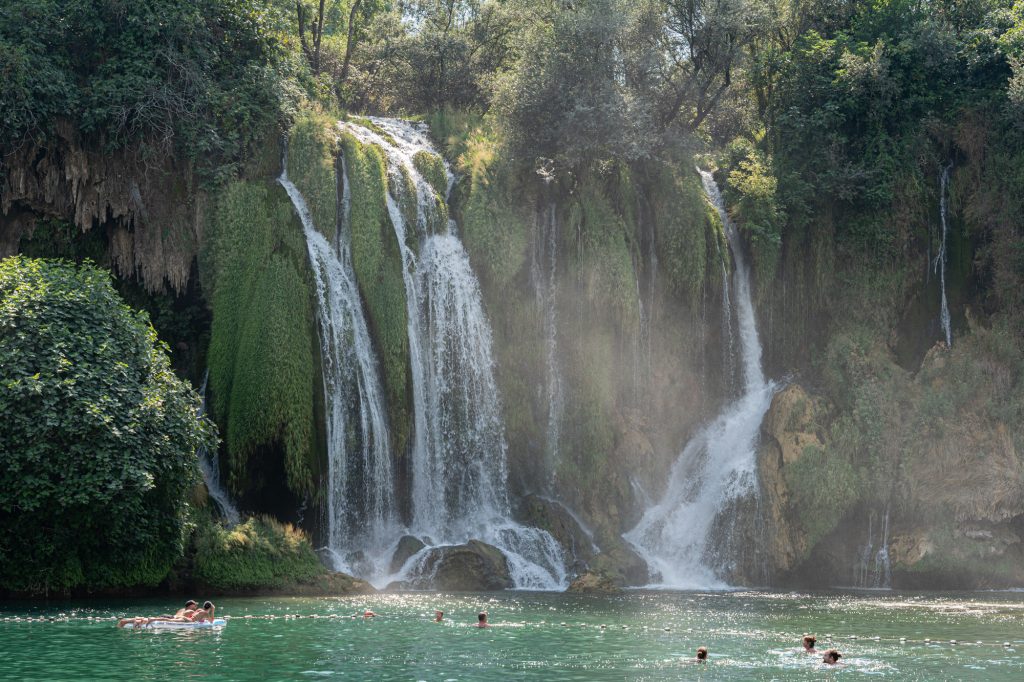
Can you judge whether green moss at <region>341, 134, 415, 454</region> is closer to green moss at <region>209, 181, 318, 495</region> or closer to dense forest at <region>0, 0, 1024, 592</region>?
dense forest at <region>0, 0, 1024, 592</region>

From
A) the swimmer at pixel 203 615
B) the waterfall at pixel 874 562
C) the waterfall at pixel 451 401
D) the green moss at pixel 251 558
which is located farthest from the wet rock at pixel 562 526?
the swimmer at pixel 203 615

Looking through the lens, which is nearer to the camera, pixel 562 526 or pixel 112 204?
pixel 112 204

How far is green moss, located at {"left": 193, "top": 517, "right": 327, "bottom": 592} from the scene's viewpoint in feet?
87.1

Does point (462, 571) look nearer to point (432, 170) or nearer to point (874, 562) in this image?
point (874, 562)

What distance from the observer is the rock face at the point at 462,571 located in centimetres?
2891

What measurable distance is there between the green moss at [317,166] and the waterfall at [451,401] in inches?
50.7

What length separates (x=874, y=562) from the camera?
33250mm

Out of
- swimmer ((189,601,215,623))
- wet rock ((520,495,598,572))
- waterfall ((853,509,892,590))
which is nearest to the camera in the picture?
swimmer ((189,601,215,623))

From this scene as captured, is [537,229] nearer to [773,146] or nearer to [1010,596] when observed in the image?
[773,146]

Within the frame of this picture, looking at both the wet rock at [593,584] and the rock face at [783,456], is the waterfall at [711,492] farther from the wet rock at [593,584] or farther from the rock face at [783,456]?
the wet rock at [593,584]

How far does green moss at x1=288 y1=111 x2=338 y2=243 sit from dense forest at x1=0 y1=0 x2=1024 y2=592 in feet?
0.28

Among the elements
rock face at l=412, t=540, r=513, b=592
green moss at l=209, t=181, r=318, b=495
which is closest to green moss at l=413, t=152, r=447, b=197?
green moss at l=209, t=181, r=318, b=495

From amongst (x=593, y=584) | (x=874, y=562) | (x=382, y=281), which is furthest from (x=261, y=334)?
(x=874, y=562)

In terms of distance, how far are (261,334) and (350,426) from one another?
305 cm
